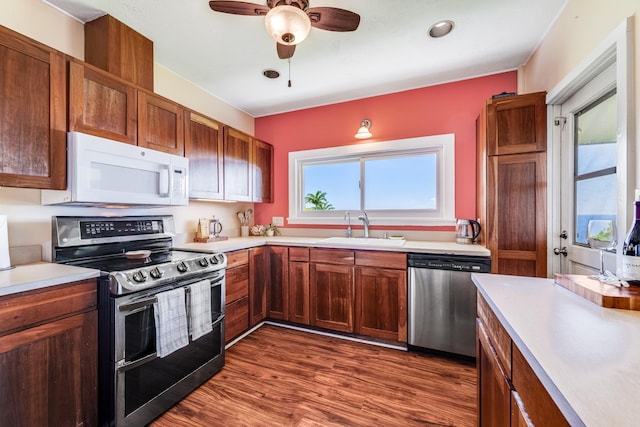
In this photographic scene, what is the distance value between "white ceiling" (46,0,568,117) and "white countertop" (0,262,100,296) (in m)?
1.68

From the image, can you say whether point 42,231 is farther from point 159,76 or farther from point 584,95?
point 584,95

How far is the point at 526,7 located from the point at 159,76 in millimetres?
2905

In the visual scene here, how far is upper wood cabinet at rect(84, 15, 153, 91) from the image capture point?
1.89 m

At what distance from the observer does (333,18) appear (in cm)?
155

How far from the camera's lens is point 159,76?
249 cm

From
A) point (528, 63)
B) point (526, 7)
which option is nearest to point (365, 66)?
point (526, 7)

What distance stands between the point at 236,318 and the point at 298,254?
2.67 ft

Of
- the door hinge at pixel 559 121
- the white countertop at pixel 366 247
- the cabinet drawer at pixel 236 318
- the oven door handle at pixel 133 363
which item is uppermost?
the door hinge at pixel 559 121

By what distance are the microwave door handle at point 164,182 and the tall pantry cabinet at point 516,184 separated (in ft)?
8.30

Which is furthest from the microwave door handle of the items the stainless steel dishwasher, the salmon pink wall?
the stainless steel dishwasher

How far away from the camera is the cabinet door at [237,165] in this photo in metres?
2.85

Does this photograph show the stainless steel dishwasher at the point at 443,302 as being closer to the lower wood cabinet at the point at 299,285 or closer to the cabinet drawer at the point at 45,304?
the lower wood cabinet at the point at 299,285

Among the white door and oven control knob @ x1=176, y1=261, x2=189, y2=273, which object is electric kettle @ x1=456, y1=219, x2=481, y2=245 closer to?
the white door

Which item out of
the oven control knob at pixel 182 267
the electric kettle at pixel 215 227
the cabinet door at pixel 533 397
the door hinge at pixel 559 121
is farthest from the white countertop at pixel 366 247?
the cabinet door at pixel 533 397
